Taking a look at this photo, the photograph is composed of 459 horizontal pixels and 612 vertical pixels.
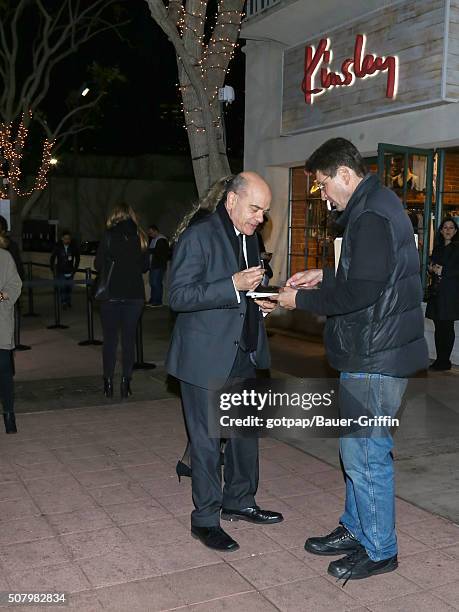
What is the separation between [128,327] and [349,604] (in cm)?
472

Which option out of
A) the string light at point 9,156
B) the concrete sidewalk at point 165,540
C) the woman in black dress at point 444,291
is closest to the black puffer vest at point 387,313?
the concrete sidewalk at point 165,540

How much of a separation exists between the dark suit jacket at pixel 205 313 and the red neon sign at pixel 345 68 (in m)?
7.42

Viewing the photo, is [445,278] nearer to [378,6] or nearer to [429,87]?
[429,87]

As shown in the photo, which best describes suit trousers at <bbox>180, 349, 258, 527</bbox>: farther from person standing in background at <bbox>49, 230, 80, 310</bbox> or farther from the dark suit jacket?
person standing in background at <bbox>49, 230, 80, 310</bbox>

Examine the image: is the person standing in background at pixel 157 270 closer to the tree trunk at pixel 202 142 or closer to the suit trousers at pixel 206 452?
the tree trunk at pixel 202 142

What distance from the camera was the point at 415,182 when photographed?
10586mm

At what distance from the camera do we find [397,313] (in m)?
3.32

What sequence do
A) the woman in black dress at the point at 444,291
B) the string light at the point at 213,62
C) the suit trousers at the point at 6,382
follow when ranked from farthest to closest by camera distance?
the woman in black dress at the point at 444,291 < the string light at the point at 213,62 < the suit trousers at the point at 6,382

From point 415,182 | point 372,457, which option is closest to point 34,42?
point 415,182

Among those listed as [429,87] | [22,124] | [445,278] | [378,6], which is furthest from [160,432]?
[22,124]

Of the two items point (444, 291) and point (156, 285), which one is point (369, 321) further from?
point (156, 285)

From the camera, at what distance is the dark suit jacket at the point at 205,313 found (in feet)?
12.3

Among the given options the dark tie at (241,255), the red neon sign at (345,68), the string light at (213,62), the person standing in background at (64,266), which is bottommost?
the person standing in background at (64,266)

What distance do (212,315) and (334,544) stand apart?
1411mm
